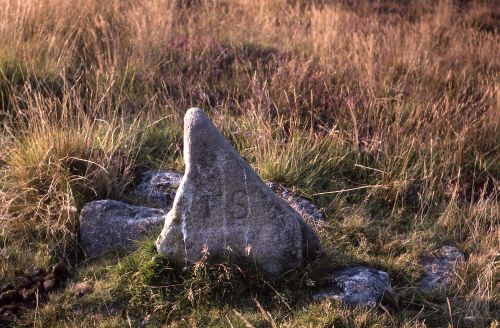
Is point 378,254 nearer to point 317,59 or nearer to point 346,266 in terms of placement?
point 346,266

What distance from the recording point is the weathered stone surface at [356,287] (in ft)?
13.7

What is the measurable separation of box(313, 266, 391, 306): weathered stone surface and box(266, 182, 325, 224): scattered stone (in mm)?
741

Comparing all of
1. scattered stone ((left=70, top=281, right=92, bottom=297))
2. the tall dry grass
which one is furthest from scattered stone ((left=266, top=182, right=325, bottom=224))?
scattered stone ((left=70, top=281, right=92, bottom=297))

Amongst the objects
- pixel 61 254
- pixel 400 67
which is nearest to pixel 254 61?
pixel 400 67

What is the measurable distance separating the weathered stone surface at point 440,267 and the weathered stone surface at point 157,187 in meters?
2.12

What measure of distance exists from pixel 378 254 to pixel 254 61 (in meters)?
3.93

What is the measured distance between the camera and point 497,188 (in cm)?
619

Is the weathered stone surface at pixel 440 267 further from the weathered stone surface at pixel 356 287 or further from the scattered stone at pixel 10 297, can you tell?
the scattered stone at pixel 10 297

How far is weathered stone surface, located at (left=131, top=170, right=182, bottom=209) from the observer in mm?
5383

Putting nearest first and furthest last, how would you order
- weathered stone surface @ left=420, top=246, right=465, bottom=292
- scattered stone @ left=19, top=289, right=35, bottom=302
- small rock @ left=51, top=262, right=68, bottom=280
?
1. scattered stone @ left=19, top=289, right=35, bottom=302
2. small rock @ left=51, top=262, right=68, bottom=280
3. weathered stone surface @ left=420, top=246, right=465, bottom=292

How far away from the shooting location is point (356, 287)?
425 cm

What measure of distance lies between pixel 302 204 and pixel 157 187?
1.25m

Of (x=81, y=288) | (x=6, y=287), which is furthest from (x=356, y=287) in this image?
(x=6, y=287)

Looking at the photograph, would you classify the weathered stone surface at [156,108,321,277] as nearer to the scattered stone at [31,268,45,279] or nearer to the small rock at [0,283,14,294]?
the scattered stone at [31,268,45,279]
